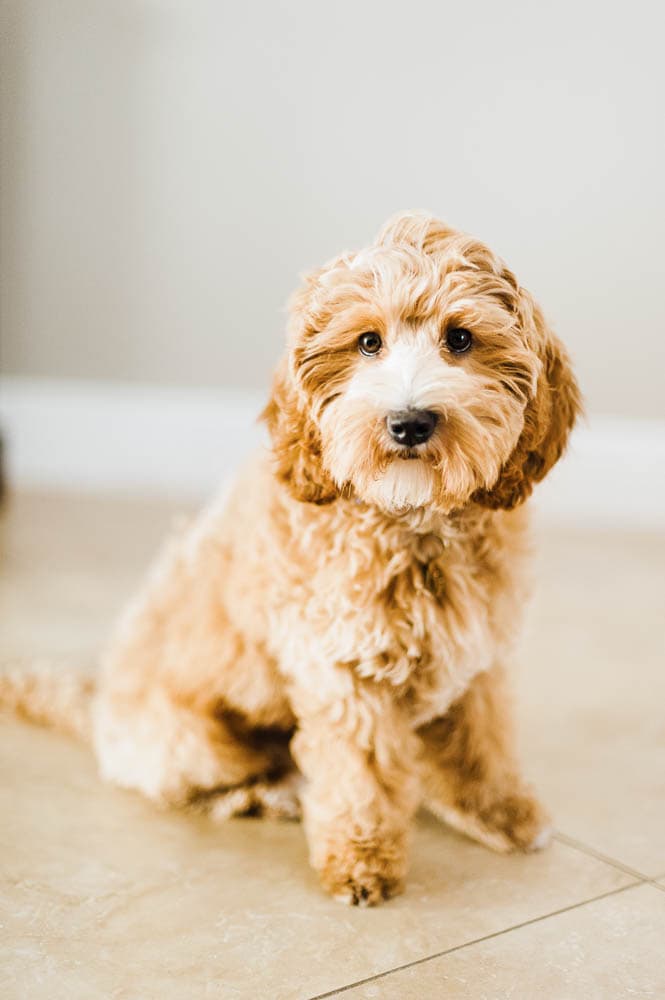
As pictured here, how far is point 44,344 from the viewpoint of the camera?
15.6ft

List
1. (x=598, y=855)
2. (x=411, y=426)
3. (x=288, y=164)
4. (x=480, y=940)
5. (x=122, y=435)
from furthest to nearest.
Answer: (x=122, y=435) → (x=288, y=164) → (x=598, y=855) → (x=480, y=940) → (x=411, y=426)

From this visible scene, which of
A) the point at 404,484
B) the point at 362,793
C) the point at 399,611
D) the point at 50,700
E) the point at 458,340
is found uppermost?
the point at 458,340

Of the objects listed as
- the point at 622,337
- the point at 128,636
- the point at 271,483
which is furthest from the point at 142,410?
the point at 271,483

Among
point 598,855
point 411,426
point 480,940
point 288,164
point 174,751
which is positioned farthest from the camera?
point 288,164

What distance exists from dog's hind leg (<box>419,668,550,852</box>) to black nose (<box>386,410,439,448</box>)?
613 mm

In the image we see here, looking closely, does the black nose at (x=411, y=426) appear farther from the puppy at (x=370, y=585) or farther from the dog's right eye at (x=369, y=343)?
the dog's right eye at (x=369, y=343)

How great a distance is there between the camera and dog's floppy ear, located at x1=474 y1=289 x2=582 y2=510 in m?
1.60

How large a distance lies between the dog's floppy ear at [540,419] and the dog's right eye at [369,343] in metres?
0.22

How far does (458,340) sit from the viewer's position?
1538 mm

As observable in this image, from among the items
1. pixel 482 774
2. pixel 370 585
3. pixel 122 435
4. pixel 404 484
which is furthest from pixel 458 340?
pixel 122 435

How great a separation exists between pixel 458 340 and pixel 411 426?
0.17m

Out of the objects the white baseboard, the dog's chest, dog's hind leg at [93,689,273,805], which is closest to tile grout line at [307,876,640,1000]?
the dog's chest

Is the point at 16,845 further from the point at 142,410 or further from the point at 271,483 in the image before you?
the point at 142,410

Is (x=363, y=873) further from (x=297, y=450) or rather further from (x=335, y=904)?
(x=297, y=450)
